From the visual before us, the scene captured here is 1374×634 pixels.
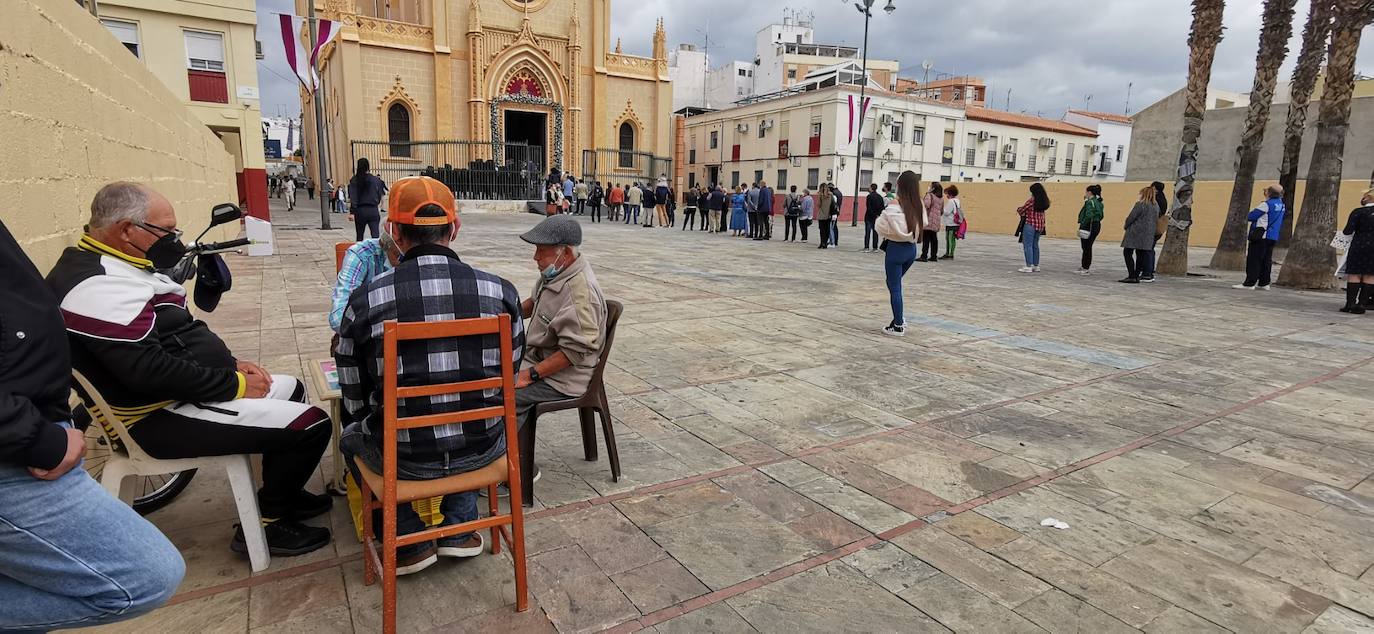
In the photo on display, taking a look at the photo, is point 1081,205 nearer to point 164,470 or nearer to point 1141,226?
point 1141,226

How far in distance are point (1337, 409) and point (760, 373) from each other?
4072mm

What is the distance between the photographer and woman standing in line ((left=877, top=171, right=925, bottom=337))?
6.69 meters

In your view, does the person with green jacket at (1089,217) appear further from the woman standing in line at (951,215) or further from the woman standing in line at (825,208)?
the woman standing in line at (825,208)

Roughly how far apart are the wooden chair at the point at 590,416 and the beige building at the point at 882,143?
1293 inches

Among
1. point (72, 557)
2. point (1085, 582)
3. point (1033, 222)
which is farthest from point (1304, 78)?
point (72, 557)

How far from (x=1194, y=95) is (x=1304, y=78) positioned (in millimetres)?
3108

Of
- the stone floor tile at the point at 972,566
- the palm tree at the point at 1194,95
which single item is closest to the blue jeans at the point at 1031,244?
the palm tree at the point at 1194,95

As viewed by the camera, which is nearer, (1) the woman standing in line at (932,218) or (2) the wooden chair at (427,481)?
(2) the wooden chair at (427,481)

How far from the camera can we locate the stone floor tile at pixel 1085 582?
254 cm

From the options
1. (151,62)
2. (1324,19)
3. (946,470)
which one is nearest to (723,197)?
(1324,19)

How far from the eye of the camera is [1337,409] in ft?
16.3

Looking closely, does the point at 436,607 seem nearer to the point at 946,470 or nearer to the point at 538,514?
the point at 538,514

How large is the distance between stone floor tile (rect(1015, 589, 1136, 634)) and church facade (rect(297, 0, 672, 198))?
28.1m

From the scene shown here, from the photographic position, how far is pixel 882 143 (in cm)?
3881
